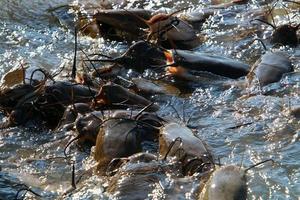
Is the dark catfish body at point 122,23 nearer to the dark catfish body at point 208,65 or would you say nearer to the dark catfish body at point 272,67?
the dark catfish body at point 208,65

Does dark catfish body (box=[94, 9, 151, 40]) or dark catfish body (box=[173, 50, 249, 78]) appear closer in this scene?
dark catfish body (box=[173, 50, 249, 78])

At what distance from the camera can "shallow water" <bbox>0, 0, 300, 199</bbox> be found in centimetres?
365

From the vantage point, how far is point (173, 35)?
5859 mm

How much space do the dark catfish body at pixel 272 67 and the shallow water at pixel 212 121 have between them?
0.20ft

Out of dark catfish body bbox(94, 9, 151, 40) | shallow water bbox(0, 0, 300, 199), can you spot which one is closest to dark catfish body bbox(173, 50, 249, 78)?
shallow water bbox(0, 0, 300, 199)

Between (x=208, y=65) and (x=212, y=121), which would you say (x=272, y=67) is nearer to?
(x=208, y=65)

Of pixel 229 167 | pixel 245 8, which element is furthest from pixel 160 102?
pixel 245 8

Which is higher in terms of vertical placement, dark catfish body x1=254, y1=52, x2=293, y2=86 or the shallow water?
dark catfish body x1=254, y1=52, x2=293, y2=86

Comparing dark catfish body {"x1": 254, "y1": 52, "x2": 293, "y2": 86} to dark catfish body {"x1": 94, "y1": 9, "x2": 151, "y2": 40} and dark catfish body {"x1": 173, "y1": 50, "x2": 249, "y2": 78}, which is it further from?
dark catfish body {"x1": 94, "y1": 9, "x2": 151, "y2": 40}

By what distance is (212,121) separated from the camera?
449 cm

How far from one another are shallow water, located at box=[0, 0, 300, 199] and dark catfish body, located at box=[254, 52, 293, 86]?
0.20 feet

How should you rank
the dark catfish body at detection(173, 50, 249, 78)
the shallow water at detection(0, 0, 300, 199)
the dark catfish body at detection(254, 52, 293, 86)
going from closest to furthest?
1. the shallow water at detection(0, 0, 300, 199)
2. the dark catfish body at detection(254, 52, 293, 86)
3. the dark catfish body at detection(173, 50, 249, 78)

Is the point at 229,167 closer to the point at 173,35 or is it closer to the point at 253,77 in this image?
the point at 253,77

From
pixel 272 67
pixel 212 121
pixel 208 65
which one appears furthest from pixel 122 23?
pixel 212 121
